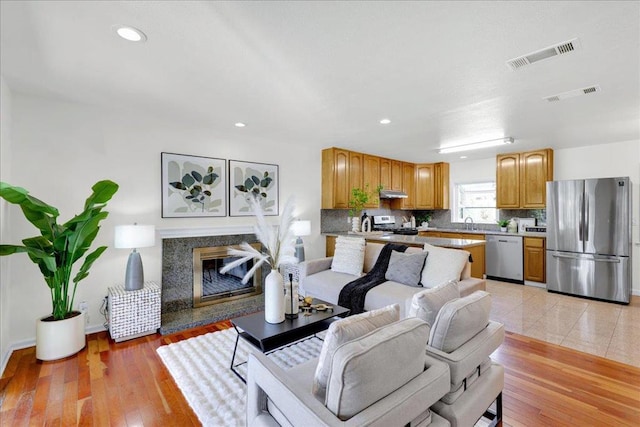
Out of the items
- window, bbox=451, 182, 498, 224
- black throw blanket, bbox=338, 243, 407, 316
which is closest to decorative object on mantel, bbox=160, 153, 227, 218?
black throw blanket, bbox=338, 243, 407, 316

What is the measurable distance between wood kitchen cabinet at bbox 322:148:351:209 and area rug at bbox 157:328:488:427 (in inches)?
106

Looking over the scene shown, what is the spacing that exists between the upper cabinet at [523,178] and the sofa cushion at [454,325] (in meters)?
4.91

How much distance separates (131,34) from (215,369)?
8.30 ft

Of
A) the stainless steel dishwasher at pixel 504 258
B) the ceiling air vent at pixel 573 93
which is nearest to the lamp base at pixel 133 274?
the ceiling air vent at pixel 573 93

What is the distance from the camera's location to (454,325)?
148cm

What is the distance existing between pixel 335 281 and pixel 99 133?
3168 millimetres

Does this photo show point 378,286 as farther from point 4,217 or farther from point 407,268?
point 4,217

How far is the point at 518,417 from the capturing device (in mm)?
1917

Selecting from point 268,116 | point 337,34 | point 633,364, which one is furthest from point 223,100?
point 633,364

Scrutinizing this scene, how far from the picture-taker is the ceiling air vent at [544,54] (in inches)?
76.7

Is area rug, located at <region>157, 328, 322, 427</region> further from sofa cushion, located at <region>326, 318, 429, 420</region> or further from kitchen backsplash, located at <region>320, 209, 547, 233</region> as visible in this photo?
kitchen backsplash, located at <region>320, 209, 547, 233</region>

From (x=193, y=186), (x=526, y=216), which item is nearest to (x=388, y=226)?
(x=526, y=216)

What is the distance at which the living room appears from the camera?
1.75m

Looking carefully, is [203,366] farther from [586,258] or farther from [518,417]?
[586,258]
